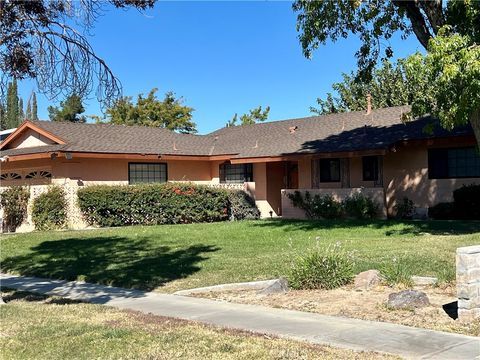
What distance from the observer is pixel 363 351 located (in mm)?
5949

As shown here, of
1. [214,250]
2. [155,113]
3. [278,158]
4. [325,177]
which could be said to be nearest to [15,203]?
[278,158]

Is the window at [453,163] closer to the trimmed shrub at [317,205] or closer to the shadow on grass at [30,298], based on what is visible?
the trimmed shrub at [317,205]

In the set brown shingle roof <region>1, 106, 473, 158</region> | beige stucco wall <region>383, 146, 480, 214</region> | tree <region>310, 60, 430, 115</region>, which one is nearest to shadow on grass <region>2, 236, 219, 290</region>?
brown shingle roof <region>1, 106, 473, 158</region>

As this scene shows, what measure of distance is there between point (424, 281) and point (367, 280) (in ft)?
3.28

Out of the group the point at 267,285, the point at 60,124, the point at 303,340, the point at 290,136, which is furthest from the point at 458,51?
the point at 60,124

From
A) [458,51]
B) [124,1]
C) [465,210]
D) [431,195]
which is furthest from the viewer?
[431,195]

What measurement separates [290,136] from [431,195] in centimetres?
815

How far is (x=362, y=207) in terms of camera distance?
22.0m

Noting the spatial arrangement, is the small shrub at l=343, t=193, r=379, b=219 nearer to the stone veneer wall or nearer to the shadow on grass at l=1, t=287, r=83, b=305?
the shadow on grass at l=1, t=287, r=83, b=305

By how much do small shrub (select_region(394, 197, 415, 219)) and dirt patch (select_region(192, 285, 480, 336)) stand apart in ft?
43.1

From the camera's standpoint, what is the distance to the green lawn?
1140 centimetres

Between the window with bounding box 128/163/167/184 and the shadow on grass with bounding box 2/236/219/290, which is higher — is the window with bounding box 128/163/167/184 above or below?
above

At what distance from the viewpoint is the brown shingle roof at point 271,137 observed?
75.7ft

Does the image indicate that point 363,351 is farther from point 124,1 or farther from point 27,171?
point 27,171
